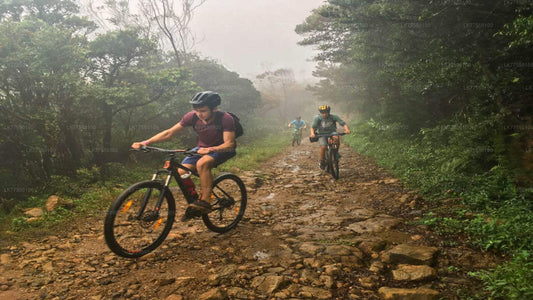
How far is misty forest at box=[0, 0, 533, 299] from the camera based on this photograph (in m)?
3.77

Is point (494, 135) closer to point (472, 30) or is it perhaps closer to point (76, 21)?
point (472, 30)

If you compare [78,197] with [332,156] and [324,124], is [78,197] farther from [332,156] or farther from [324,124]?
[324,124]

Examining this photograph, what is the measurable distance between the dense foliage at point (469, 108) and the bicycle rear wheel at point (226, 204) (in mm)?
3436

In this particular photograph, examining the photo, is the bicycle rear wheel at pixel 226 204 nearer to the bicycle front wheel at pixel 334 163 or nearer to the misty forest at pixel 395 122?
the misty forest at pixel 395 122

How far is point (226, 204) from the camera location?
473 centimetres

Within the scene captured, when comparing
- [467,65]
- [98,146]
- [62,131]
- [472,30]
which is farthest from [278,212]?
[98,146]

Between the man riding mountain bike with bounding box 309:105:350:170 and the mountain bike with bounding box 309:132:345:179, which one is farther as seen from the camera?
the man riding mountain bike with bounding box 309:105:350:170

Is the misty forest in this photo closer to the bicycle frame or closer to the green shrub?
the green shrub

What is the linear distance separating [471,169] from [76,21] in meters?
16.0

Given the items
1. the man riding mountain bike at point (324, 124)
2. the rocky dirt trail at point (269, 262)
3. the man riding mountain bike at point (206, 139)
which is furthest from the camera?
the man riding mountain bike at point (324, 124)

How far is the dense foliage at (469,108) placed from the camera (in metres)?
4.32

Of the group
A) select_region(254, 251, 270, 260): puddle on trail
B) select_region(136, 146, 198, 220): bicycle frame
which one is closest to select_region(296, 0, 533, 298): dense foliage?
select_region(254, 251, 270, 260): puddle on trail

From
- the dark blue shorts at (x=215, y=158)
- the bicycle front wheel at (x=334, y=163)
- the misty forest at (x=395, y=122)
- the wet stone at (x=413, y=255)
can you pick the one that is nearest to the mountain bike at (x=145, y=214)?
the dark blue shorts at (x=215, y=158)

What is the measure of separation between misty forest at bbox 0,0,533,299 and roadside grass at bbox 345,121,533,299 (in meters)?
0.02
